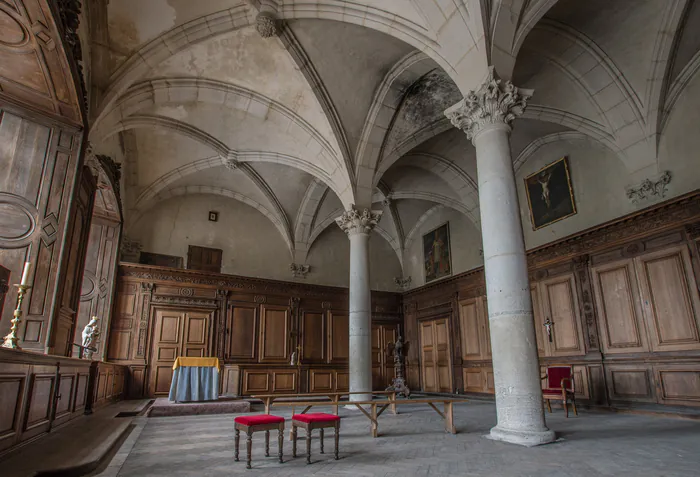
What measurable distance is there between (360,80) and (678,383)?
323 inches

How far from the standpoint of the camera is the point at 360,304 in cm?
902

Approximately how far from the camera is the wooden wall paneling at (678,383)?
22.9ft

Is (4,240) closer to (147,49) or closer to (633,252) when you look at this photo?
(147,49)

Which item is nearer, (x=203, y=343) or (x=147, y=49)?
(x=147, y=49)

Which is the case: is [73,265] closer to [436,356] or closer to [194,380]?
[194,380]

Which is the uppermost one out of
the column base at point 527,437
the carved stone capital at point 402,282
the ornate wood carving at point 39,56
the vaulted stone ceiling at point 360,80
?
the vaulted stone ceiling at point 360,80

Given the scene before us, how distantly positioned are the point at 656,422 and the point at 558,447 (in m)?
3.35

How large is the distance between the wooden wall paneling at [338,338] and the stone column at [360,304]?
4792mm

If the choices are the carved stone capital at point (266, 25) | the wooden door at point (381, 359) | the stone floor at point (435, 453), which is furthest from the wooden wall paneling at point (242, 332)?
the carved stone capital at point (266, 25)

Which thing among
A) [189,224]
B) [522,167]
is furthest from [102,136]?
[522,167]

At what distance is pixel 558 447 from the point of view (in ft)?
14.1

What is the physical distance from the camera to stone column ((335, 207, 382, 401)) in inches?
342

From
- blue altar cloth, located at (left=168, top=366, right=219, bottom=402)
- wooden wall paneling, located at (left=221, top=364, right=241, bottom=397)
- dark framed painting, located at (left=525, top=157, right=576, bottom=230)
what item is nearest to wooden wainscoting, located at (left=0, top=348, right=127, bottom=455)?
blue altar cloth, located at (left=168, top=366, right=219, bottom=402)

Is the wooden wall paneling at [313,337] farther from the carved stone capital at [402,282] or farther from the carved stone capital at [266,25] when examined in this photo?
the carved stone capital at [266,25]
